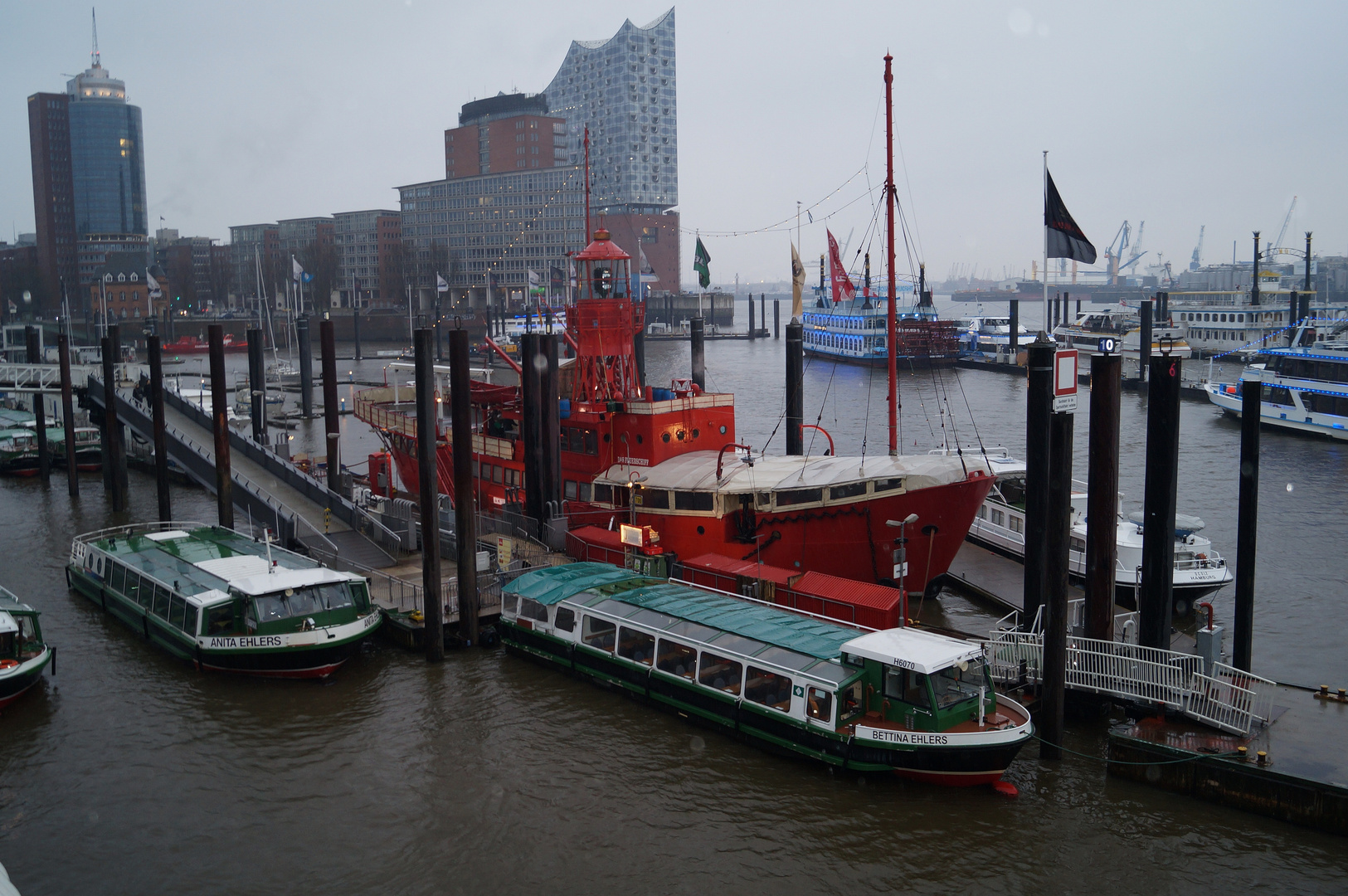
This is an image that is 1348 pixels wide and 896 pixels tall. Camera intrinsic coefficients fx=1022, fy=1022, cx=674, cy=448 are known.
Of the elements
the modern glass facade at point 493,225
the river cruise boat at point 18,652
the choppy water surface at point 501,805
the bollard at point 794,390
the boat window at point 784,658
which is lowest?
the choppy water surface at point 501,805

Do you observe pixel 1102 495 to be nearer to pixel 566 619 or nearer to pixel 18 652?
pixel 566 619

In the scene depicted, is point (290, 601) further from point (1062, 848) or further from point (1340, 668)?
point (1340, 668)

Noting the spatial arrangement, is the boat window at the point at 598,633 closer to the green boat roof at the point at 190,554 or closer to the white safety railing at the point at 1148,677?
the green boat roof at the point at 190,554

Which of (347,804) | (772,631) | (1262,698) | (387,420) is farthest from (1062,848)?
(387,420)

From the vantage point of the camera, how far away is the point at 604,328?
31406mm

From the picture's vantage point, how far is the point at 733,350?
463ft

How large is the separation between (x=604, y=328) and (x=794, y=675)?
16.7 metres

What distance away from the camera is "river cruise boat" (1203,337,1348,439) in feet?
181

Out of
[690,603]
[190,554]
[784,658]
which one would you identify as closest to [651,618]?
[690,603]

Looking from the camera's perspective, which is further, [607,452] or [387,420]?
[387,420]

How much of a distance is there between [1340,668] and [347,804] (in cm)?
2105

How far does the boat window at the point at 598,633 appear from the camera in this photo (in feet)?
68.1

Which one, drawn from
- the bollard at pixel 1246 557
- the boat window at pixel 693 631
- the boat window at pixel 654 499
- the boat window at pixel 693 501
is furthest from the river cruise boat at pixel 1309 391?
the boat window at pixel 693 631

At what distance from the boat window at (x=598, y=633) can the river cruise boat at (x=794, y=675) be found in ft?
0.08
